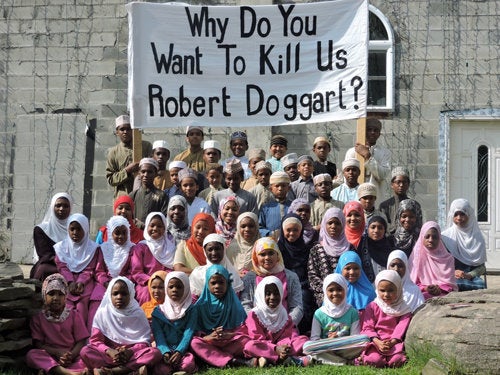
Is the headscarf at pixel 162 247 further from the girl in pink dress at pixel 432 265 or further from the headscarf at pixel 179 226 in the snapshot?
the girl in pink dress at pixel 432 265

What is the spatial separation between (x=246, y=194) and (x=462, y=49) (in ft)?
16.6

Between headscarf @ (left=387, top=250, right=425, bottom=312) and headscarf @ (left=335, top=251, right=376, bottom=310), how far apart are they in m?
0.28

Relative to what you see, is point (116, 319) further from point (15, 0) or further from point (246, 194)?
point (15, 0)

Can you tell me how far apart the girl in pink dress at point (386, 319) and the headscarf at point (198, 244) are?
4.88 ft

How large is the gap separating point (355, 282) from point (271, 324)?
85 centimetres

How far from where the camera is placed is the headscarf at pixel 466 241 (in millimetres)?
10398

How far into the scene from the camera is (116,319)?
9117 millimetres

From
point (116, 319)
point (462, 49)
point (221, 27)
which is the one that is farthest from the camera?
point (462, 49)

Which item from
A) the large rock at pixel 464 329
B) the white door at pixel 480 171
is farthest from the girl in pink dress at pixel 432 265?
the white door at pixel 480 171

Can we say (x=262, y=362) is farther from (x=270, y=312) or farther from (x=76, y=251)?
(x=76, y=251)

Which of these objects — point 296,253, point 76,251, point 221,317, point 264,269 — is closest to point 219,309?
point 221,317

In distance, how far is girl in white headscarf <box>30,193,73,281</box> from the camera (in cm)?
979

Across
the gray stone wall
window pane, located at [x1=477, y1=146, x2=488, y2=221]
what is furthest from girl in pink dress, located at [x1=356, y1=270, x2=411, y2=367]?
window pane, located at [x1=477, y1=146, x2=488, y2=221]

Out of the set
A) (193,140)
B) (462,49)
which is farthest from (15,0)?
(462,49)
